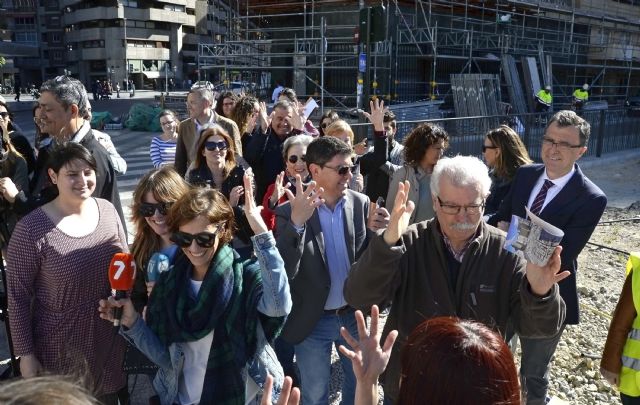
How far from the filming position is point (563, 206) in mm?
3041

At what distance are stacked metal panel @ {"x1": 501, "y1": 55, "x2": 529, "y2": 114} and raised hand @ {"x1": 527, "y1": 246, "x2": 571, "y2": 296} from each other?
18.9 metres

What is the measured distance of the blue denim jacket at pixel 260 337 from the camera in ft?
7.54

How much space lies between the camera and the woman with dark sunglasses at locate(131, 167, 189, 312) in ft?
9.36

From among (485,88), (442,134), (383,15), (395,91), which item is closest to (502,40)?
(485,88)

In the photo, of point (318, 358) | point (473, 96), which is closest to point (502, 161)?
point (318, 358)

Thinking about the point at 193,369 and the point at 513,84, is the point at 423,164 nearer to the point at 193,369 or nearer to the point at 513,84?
the point at 193,369

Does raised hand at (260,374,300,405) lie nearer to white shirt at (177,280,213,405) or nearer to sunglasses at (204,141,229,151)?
white shirt at (177,280,213,405)

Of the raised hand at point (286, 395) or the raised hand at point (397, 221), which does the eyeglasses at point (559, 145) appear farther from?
the raised hand at point (286, 395)

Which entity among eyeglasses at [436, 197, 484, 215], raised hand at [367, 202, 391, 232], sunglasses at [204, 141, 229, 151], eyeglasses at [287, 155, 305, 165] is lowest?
raised hand at [367, 202, 391, 232]

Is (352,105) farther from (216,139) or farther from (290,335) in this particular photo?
(290,335)

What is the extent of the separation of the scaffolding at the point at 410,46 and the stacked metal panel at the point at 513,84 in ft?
0.60

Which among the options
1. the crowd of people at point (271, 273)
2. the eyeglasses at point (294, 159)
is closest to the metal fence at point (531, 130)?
the eyeglasses at point (294, 159)

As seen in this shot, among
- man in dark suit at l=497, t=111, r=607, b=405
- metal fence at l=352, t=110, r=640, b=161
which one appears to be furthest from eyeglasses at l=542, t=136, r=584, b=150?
metal fence at l=352, t=110, r=640, b=161

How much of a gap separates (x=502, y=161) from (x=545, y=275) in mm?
2166
